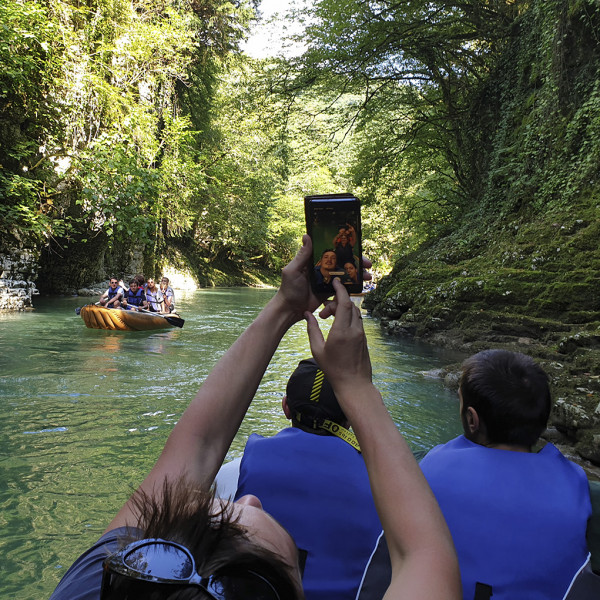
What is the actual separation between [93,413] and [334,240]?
528 centimetres

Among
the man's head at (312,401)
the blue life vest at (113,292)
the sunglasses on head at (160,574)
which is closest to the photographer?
the sunglasses on head at (160,574)

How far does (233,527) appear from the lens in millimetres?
818

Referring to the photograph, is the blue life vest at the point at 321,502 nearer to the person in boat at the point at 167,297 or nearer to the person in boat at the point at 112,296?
the person in boat at the point at 112,296

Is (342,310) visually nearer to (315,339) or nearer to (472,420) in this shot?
(315,339)

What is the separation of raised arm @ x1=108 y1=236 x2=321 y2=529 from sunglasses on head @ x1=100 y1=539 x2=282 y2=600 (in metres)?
0.30

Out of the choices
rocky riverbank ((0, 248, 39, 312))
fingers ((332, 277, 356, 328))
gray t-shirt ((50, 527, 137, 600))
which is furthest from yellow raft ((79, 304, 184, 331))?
gray t-shirt ((50, 527, 137, 600))

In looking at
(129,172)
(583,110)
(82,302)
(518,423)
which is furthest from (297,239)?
(518,423)

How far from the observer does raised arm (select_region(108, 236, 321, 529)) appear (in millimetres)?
1169

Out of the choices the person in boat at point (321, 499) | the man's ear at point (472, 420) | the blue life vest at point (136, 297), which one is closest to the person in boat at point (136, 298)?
the blue life vest at point (136, 297)

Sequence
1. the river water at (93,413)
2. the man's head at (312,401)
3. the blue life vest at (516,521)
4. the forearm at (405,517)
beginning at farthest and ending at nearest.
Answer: the river water at (93,413) → the man's head at (312,401) → the blue life vest at (516,521) → the forearm at (405,517)

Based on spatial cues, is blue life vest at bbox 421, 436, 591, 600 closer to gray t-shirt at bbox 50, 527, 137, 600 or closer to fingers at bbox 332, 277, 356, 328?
fingers at bbox 332, 277, 356, 328

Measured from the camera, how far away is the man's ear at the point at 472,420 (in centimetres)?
179

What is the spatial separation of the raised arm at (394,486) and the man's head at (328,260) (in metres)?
0.25

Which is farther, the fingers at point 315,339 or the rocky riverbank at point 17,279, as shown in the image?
the rocky riverbank at point 17,279
